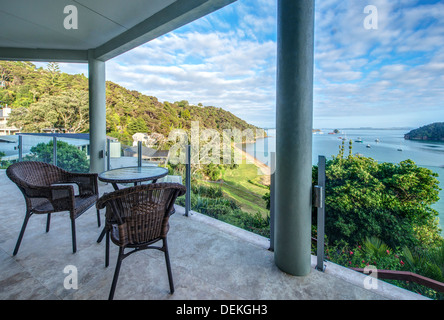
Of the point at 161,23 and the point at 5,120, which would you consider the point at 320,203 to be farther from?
the point at 5,120

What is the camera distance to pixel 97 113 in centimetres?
486

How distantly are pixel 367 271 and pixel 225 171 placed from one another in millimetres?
6802

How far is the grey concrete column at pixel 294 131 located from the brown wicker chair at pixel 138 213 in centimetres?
93

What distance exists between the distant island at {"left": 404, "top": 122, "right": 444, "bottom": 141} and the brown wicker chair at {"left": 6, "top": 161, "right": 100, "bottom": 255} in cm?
620

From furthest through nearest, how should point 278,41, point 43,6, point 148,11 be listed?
1. point 148,11
2. point 43,6
3. point 278,41

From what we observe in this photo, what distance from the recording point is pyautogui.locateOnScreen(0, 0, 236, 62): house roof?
3.00 meters

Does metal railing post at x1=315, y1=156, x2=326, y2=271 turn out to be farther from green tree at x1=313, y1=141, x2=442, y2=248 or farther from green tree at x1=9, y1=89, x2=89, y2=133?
green tree at x1=9, y1=89, x2=89, y2=133

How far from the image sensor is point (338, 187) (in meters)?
5.29

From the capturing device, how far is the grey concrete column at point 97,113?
4793mm

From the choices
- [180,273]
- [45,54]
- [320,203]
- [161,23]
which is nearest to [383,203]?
[320,203]

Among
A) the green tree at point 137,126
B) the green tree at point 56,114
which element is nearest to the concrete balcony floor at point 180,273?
the green tree at point 137,126

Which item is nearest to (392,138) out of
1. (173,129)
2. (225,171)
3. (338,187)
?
(338,187)
